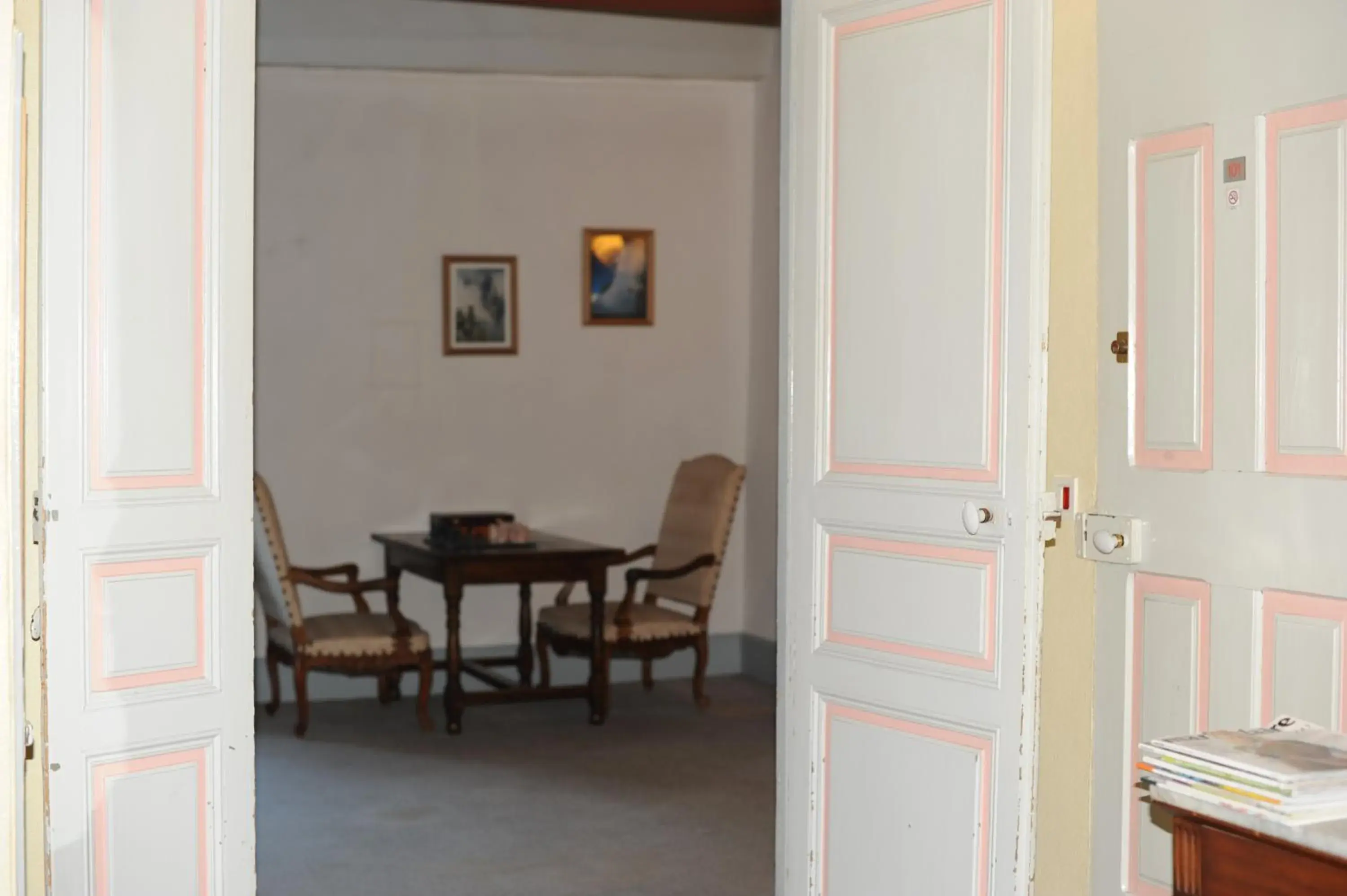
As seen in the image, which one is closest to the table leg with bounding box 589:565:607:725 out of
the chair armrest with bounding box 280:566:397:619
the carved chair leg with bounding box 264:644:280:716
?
the chair armrest with bounding box 280:566:397:619

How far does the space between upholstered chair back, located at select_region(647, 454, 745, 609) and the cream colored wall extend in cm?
383

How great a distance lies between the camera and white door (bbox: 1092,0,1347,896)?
3000mm

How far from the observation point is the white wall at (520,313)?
24.6 ft

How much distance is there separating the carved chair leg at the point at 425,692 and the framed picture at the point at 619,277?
78.8 inches

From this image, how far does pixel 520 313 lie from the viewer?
7.87 m

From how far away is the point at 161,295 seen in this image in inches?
135

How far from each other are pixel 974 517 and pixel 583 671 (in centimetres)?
479

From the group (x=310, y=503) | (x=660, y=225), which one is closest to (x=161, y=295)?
(x=310, y=503)

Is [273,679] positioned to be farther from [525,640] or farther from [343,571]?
[525,640]

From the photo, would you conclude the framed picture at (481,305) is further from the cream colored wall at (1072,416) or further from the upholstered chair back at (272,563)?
the cream colored wall at (1072,416)

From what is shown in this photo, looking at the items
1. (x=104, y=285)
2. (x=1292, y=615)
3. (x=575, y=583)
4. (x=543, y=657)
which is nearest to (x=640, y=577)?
(x=575, y=583)

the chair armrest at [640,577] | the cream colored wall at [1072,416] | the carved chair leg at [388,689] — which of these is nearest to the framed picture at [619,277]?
the chair armrest at [640,577]

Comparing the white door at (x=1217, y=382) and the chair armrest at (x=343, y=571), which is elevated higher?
the white door at (x=1217, y=382)

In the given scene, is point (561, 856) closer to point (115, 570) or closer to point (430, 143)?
point (115, 570)
